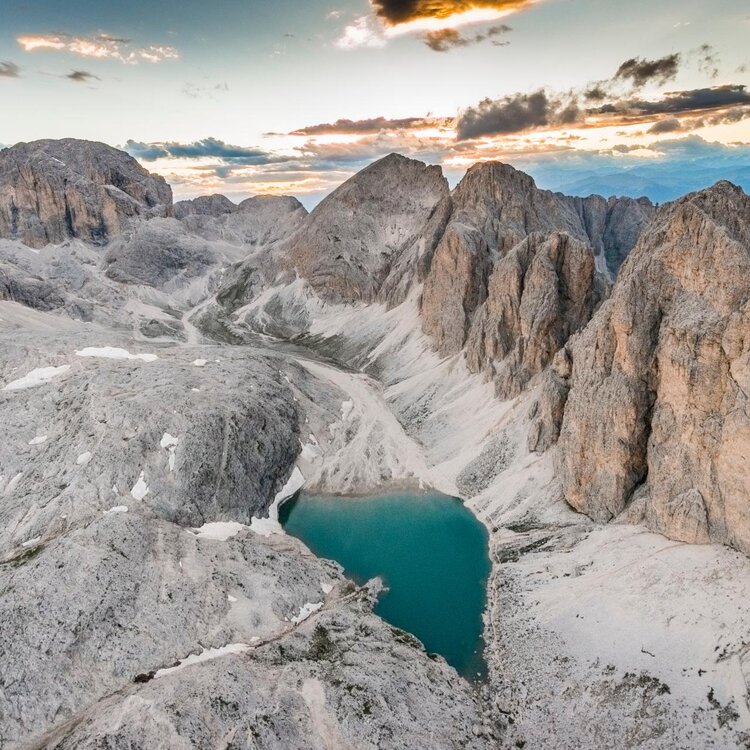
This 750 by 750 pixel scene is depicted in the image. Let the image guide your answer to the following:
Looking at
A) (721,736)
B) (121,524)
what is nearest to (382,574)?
(121,524)

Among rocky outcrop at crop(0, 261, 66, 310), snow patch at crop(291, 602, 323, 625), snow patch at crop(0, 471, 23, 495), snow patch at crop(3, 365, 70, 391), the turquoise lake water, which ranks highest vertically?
rocky outcrop at crop(0, 261, 66, 310)

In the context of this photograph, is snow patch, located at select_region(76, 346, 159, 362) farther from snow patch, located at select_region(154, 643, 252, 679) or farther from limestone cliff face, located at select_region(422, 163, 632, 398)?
limestone cliff face, located at select_region(422, 163, 632, 398)

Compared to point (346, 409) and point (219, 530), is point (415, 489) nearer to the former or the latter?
point (219, 530)

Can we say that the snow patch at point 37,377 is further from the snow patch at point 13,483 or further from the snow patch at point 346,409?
the snow patch at point 346,409

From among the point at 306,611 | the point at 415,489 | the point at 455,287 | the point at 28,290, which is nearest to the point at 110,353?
the point at 415,489

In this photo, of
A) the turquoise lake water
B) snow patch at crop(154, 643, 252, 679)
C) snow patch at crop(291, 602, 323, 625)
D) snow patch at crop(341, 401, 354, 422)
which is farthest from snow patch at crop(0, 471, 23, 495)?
snow patch at crop(341, 401, 354, 422)

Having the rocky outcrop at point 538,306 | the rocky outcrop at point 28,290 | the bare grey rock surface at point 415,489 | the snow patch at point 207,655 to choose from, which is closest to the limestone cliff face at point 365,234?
the rocky outcrop at point 28,290
